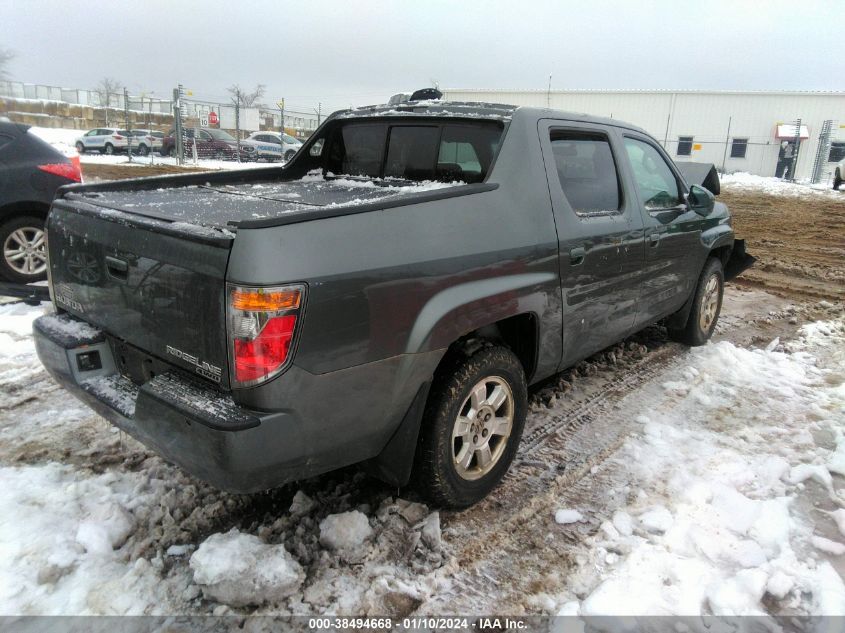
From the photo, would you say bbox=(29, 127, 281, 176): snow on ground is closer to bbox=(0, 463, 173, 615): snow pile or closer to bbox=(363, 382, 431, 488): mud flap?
bbox=(0, 463, 173, 615): snow pile

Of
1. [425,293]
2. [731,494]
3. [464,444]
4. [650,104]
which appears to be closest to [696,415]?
[731,494]

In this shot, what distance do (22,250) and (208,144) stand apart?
20384mm

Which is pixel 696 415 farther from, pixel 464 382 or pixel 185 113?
pixel 185 113

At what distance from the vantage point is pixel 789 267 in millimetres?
9000

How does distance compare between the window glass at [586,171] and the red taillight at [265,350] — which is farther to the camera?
the window glass at [586,171]

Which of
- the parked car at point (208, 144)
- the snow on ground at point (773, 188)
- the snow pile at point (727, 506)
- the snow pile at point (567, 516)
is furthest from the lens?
the parked car at point (208, 144)

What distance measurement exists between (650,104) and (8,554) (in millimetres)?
41255

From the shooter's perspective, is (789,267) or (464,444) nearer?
(464,444)

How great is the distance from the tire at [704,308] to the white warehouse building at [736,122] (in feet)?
104

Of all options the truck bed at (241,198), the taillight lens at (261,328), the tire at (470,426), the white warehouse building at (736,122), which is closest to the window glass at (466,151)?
the truck bed at (241,198)

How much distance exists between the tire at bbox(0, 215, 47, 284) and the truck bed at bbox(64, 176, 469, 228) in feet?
11.6

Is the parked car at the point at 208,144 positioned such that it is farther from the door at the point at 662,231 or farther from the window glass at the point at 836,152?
the window glass at the point at 836,152

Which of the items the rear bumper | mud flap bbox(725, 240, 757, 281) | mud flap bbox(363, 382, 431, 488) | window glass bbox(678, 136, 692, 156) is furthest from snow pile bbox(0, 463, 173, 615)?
window glass bbox(678, 136, 692, 156)

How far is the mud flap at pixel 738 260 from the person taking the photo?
19.5ft
